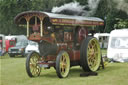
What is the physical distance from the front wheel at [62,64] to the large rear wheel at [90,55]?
906 millimetres

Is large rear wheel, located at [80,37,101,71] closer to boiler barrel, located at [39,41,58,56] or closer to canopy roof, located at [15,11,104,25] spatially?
canopy roof, located at [15,11,104,25]

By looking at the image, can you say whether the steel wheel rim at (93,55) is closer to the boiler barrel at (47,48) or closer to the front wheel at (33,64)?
the boiler barrel at (47,48)

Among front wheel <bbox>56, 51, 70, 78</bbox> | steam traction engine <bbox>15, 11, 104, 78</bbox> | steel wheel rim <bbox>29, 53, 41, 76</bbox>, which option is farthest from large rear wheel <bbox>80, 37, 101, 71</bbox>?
steel wheel rim <bbox>29, 53, 41, 76</bbox>

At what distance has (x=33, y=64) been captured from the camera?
44.0 feet

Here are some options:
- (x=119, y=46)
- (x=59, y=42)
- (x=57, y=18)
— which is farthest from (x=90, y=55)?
(x=119, y=46)

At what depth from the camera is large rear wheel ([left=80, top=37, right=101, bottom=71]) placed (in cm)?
1371

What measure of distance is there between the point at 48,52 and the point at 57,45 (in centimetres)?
47

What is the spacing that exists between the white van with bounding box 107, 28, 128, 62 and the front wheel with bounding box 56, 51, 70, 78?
23.6 ft

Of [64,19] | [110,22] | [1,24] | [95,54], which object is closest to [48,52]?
[64,19]

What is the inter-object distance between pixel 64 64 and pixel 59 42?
3.44 ft

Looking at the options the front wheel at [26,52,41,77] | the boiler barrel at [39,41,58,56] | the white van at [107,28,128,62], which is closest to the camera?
the front wheel at [26,52,41,77]

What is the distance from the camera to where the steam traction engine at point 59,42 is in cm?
1270

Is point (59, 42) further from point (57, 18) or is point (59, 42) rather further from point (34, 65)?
point (34, 65)

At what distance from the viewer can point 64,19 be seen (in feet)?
42.8
